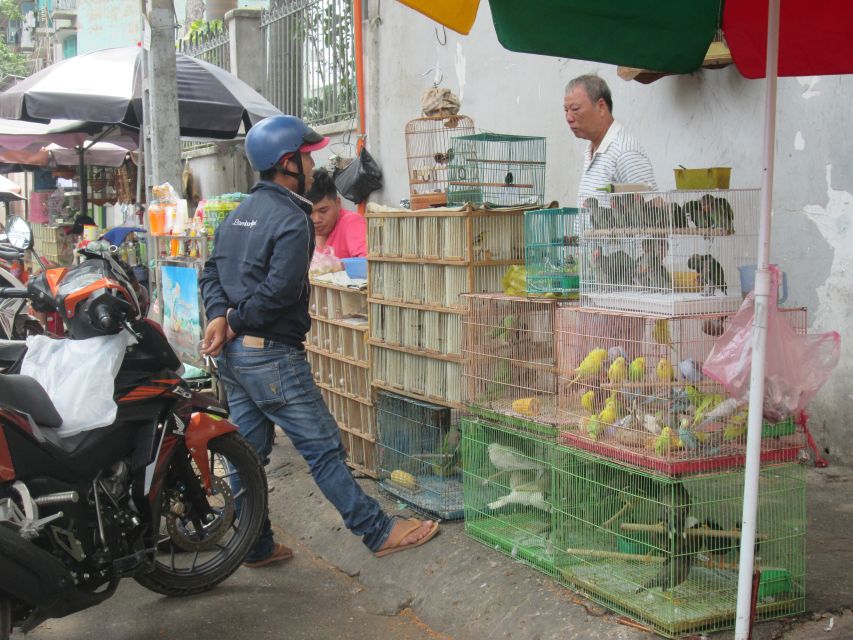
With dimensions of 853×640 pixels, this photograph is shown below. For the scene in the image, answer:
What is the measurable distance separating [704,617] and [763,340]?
1089 millimetres

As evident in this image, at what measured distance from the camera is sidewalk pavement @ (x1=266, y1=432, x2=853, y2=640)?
11.7ft

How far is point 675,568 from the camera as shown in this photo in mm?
3496

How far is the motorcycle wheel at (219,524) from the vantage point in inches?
167

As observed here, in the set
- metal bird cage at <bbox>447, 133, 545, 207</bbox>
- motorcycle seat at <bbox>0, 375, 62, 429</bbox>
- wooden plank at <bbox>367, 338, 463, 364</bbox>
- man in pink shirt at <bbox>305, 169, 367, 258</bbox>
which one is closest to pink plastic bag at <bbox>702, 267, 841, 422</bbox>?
wooden plank at <bbox>367, 338, 463, 364</bbox>

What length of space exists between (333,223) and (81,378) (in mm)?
3320

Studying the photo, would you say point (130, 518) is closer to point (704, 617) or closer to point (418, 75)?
point (704, 617)

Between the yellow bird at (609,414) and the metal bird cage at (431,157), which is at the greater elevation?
the metal bird cage at (431,157)

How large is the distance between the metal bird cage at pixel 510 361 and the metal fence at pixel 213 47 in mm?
9841

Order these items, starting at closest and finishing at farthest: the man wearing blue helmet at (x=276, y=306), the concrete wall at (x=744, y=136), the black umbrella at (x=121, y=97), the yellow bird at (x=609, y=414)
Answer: the yellow bird at (x=609, y=414)
the man wearing blue helmet at (x=276, y=306)
the concrete wall at (x=744, y=136)
the black umbrella at (x=121, y=97)

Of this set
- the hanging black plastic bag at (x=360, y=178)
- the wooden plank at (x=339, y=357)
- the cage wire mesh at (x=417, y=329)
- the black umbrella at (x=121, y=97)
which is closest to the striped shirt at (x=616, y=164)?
the cage wire mesh at (x=417, y=329)

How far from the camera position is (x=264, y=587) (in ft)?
15.2

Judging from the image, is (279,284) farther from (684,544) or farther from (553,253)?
(684,544)

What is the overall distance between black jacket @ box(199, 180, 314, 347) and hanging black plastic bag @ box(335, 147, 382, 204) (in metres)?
5.14

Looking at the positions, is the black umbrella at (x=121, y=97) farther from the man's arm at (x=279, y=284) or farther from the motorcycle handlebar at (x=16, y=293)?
the man's arm at (x=279, y=284)
